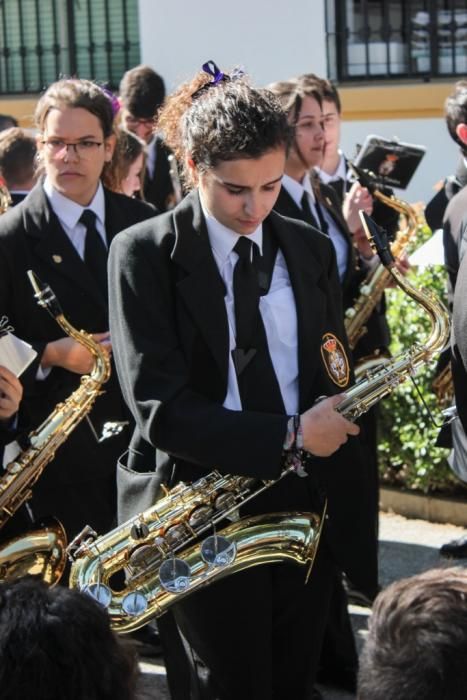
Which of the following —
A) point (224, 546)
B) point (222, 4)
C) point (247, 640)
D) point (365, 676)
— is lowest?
point (247, 640)

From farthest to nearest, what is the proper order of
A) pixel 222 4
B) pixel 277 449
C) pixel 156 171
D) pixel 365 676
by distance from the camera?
pixel 222 4
pixel 156 171
pixel 277 449
pixel 365 676

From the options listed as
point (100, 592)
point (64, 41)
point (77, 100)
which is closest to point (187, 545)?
point (100, 592)

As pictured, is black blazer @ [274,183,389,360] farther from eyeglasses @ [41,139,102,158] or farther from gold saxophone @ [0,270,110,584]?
gold saxophone @ [0,270,110,584]

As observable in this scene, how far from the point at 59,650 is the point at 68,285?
2.36 metres

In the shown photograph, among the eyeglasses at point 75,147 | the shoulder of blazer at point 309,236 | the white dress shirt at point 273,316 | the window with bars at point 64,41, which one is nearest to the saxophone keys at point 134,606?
the white dress shirt at point 273,316

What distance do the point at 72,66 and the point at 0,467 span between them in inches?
352

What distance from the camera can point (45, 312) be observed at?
4195 mm

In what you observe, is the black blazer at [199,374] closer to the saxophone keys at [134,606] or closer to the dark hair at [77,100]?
the saxophone keys at [134,606]

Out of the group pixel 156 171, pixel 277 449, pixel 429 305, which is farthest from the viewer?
pixel 156 171

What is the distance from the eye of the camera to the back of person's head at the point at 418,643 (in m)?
1.96

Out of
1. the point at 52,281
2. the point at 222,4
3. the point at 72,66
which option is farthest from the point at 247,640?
the point at 72,66

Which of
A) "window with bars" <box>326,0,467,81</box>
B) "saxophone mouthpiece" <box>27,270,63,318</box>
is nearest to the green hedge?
"saxophone mouthpiece" <box>27,270,63,318</box>

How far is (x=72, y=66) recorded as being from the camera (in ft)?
40.8

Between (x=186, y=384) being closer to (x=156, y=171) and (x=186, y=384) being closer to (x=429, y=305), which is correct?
(x=429, y=305)
